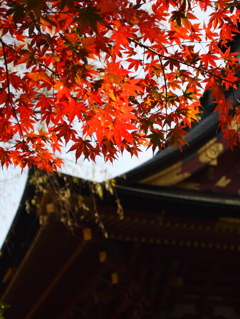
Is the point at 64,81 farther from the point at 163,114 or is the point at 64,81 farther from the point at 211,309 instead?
the point at 211,309

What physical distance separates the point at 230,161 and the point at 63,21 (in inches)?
201

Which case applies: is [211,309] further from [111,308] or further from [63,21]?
[63,21]

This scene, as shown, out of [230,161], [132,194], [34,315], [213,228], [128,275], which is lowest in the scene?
[34,315]

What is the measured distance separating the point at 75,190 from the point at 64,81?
11.2 ft

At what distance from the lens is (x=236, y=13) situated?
329 centimetres

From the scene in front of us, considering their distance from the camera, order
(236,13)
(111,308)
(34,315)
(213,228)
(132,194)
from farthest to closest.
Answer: (34,315) → (111,308) → (213,228) → (132,194) → (236,13)

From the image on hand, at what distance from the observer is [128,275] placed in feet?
20.9

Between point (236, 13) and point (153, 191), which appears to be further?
point (153, 191)

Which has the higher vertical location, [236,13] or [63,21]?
[236,13]

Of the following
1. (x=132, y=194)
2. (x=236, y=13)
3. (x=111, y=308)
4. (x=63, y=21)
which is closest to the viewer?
(x=63, y=21)

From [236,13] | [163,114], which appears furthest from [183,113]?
[236,13]

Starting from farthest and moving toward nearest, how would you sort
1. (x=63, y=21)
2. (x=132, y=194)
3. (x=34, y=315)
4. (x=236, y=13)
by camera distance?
(x=34, y=315)
(x=132, y=194)
(x=236, y=13)
(x=63, y=21)

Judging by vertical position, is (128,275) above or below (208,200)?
below

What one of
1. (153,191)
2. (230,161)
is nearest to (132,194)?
(153,191)
